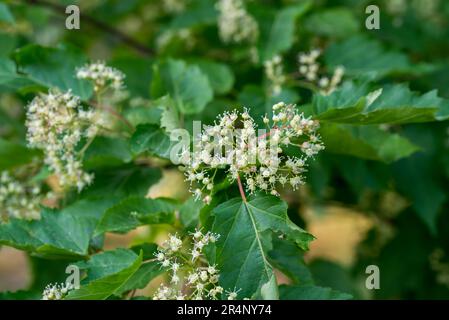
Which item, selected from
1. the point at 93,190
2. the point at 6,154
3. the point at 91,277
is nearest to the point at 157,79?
the point at 93,190

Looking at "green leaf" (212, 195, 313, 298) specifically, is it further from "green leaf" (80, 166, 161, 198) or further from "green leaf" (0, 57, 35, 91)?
"green leaf" (0, 57, 35, 91)

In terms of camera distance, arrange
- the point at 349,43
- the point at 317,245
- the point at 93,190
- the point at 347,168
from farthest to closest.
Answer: the point at 317,245 → the point at 349,43 → the point at 347,168 → the point at 93,190

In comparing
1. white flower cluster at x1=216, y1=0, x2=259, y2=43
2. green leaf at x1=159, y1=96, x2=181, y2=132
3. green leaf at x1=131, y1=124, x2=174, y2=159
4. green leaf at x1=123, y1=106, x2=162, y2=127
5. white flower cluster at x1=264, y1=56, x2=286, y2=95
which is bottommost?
green leaf at x1=131, y1=124, x2=174, y2=159

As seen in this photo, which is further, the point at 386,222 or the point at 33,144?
the point at 386,222

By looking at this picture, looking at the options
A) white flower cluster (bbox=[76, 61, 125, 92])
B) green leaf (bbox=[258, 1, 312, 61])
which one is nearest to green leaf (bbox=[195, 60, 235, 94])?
green leaf (bbox=[258, 1, 312, 61])

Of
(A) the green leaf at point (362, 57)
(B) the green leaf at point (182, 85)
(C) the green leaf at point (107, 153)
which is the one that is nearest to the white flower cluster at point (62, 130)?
(C) the green leaf at point (107, 153)
